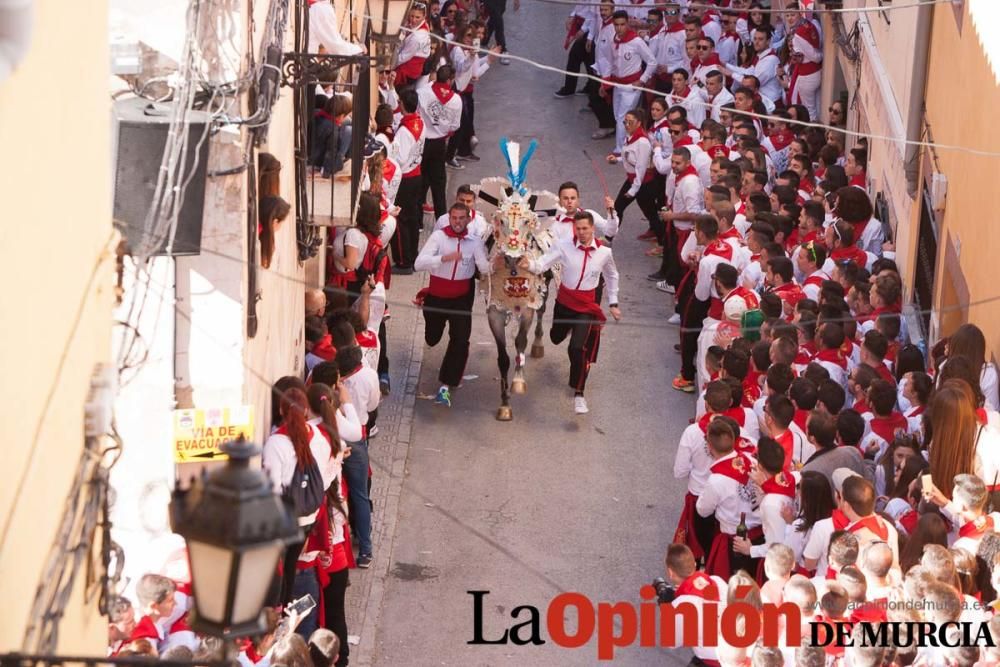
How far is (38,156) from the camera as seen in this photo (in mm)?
5363

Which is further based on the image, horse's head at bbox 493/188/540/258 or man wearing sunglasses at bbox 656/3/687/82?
man wearing sunglasses at bbox 656/3/687/82

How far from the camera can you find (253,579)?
4.72m

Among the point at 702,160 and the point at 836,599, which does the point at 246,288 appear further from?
the point at 702,160

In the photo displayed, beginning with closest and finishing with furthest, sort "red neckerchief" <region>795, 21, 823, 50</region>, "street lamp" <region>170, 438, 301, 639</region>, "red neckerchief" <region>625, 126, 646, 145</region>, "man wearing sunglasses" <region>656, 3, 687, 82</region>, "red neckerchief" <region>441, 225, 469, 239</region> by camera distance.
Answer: "street lamp" <region>170, 438, 301, 639</region> < "red neckerchief" <region>441, 225, 469, 239</region> < "red neckerchief" <region>625, 126, 646, 145</region> < "red neckerchief" <region>795, 21, 823, 50</region> < "man wearing sunglasses" <region>656, 3, 687, 82</region>

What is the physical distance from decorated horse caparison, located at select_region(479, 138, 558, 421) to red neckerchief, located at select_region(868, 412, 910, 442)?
3.72 meters

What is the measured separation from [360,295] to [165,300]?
391 cm

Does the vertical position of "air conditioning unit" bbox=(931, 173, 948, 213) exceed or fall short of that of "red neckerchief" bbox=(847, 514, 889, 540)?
it exceeds it

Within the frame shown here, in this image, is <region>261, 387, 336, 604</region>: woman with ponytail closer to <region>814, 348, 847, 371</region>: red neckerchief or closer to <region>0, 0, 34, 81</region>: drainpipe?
<region>814, 348, 847, 371</region>: red neckerchief

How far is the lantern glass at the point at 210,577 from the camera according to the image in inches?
183

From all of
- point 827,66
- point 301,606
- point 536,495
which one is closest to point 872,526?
point 301,606

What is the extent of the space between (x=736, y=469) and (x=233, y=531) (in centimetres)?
615

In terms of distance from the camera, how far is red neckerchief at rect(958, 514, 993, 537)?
879 cm

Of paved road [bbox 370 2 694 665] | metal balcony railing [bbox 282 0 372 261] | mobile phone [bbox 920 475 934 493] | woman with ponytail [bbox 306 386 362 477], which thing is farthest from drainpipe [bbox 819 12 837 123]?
mobile phone [bbox 920 475 934 493]

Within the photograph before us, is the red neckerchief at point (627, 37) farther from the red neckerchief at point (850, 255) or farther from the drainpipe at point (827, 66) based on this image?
the red neckerchief at point (850, 255)
